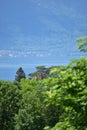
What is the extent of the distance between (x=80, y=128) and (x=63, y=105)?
538 mm

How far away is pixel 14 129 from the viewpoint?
44375mm

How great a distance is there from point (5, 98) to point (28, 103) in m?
7.11

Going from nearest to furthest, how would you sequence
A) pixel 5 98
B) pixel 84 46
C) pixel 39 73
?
1. pixel 84 46
2. pixel 5 98
3. pixel 39 73

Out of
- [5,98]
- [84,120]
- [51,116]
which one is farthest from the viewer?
[5,98]

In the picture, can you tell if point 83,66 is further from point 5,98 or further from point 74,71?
point 5,98

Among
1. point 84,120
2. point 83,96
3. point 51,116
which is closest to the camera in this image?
point 83,96

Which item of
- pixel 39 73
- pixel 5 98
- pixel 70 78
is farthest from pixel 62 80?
pixel 39 73

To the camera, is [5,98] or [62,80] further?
[5,98]

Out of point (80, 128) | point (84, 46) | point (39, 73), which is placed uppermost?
point (39, 73)

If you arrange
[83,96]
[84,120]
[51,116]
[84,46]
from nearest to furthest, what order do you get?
[83,96] → [84,120] → [84,46] → [51,116]

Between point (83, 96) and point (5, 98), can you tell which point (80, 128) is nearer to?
point (83, 96)

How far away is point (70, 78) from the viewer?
7.48 metres

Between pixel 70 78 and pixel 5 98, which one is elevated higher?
pixel 5 98

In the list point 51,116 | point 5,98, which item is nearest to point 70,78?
point 51,116
